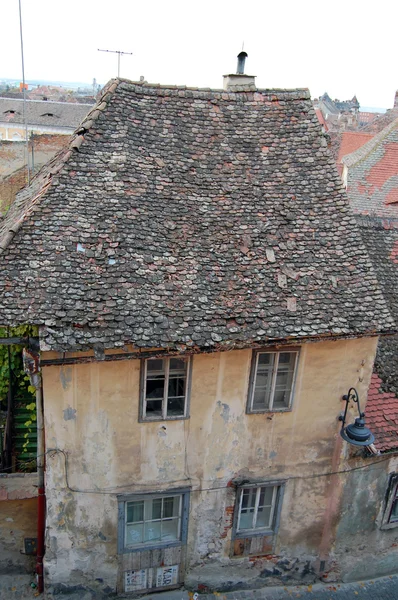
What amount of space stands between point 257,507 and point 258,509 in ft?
0.35

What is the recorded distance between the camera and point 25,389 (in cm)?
1155

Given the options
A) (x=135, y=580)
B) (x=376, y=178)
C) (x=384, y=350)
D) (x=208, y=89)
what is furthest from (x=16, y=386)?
(x=376, y=178)

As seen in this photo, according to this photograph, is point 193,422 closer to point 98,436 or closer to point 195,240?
point 98,436

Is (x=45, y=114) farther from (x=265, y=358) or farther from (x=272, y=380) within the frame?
(x=272, y=380)

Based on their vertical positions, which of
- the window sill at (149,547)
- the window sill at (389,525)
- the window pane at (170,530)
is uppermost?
the window pane at (170,530)

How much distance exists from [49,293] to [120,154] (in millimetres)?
3538

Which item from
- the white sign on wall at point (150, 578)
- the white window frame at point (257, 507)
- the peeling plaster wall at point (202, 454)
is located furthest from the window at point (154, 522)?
the white window frame at point (257, 507)

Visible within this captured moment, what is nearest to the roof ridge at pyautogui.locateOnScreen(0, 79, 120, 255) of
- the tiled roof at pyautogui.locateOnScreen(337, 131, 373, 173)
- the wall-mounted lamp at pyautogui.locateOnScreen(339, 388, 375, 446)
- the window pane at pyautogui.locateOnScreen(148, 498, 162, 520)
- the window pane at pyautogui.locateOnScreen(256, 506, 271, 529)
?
the window pane at pyautogui.locateOnScreen(148, 498, 162, 520)

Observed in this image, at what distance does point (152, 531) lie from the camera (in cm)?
1051

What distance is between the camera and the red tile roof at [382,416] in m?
10.7

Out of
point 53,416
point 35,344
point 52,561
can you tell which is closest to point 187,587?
point 52,561

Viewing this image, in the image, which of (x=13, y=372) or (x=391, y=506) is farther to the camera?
(x=391, y=506)

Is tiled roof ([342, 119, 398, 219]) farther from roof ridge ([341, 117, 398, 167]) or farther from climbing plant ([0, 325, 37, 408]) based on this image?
climbing plant ([0, 325, 37, 408])

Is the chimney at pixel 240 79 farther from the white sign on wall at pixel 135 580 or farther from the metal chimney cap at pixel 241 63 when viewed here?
the white sign on wall at pixel 135 580
